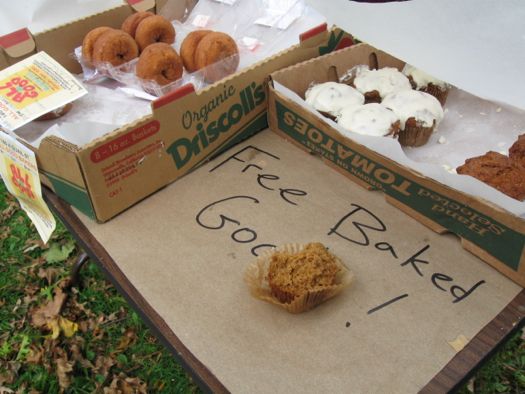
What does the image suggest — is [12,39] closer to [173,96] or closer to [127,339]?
[173,96]

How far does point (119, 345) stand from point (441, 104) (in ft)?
4.67

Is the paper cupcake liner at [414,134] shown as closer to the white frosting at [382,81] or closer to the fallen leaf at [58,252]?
the white frosting at [382,81]

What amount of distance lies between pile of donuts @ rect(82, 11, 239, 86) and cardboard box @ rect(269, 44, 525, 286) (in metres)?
0.29

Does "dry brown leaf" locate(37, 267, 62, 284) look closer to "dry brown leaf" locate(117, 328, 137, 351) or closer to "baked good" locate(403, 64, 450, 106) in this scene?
"dry brown leaf" locate(117, 328, 137, 351)

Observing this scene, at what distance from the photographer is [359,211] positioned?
115 centimetres

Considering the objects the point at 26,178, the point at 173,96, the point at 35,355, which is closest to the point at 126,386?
the point at 35,355

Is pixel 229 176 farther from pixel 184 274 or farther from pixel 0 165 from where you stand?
pixel 0 165

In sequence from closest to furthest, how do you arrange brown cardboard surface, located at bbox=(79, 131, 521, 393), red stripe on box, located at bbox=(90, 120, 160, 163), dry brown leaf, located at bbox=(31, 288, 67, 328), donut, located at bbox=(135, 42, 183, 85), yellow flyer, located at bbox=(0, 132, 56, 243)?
brown cardboard surface, located at bbox=(79, 131, 521, 393) → red stripe on box, located at bbox=(90, 120, 160, 163) → yellow flyer, located at bbox=(0, 132, 56, 243) → donut, located at bbox=(135, 42, 183, 85) → dry brown leaf, located at bbox=(31, 288, 67, 328)

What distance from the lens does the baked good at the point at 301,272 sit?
36.3 inches

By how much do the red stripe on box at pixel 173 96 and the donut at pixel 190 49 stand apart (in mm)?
428

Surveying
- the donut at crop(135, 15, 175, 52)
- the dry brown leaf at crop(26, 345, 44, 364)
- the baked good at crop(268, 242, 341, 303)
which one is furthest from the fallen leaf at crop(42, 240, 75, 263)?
the baked good at crop(268, 242, 341, 303)

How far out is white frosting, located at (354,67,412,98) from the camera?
1402mm

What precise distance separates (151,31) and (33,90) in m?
0.49

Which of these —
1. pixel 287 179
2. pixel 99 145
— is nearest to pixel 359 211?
pixel 287 179
